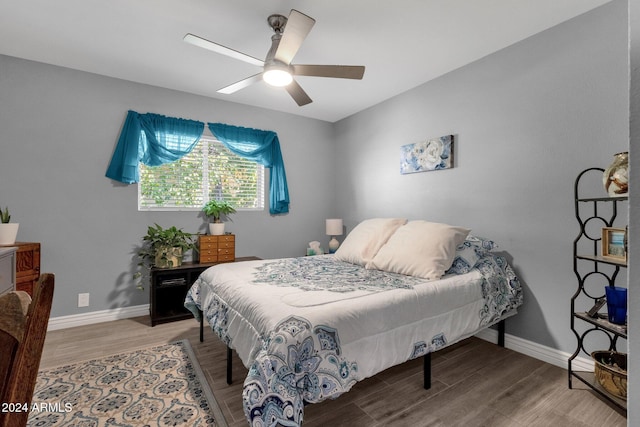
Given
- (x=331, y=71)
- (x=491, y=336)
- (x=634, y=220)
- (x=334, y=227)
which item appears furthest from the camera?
A: (x=334, y=227)

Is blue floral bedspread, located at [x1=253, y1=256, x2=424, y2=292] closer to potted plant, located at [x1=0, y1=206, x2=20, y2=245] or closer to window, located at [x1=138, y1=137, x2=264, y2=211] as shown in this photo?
window, located at [x1=138, y1=137, x2=264, y2=211]

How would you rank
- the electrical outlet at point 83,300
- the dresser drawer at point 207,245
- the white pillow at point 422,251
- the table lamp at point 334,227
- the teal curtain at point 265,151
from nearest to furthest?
the white pillow at point 422,251 → the electrical outlet at point 83,300 → the dresser drawer at point 207,245 → the teal curtain at point 265,151 → the table lamp at point 334,227

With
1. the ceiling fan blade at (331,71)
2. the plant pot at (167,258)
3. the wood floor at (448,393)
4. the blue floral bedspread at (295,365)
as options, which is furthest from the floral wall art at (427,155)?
the plant pot at (167,258)

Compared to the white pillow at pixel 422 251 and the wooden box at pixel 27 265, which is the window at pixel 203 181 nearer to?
the wooden box at pixel 27 265

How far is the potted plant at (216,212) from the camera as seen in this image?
3.70 m

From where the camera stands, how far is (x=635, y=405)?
0.54 metres

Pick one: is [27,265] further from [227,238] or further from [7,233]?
[227,238]

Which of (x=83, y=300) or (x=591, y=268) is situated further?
(x=83, y=300)

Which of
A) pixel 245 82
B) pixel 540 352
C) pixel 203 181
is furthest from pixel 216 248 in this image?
pixel 540 352

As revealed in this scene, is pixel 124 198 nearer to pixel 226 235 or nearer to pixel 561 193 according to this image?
pixel 226 235

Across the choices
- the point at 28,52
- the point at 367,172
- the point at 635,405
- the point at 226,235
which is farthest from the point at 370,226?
the point at 28,52

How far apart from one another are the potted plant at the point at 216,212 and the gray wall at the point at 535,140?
2326mm

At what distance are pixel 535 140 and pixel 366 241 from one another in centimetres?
165

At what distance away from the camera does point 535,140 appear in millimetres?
2475
